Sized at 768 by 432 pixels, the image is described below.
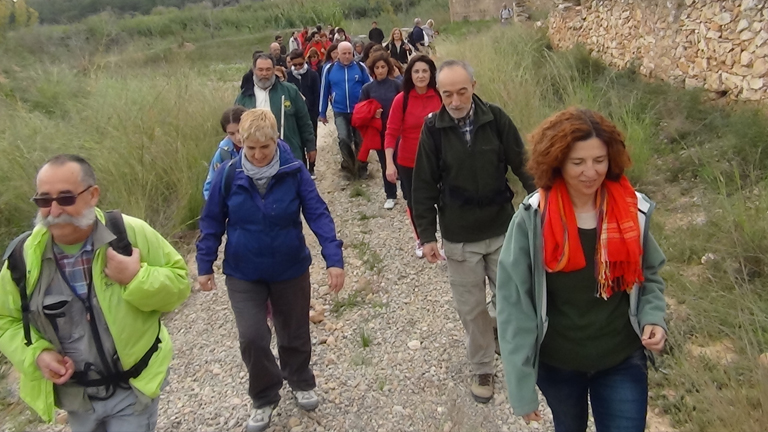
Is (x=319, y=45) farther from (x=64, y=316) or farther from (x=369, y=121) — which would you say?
(x=64, y=316)

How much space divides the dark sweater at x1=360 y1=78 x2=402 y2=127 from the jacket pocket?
5.17 meters

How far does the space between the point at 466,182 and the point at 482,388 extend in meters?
1.27

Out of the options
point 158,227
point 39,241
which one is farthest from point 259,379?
point 158,227

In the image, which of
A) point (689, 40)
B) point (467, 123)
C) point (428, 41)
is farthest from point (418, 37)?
point (467, 123)

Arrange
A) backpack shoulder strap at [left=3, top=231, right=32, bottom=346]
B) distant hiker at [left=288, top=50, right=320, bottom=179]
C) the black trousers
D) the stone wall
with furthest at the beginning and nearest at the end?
distant hiker at [left=288, top=50, right=320, bottom=179] → the stone wall → the black trousers → backpack shoulder strap at [left=3, top=231, right=32, bottom=346]

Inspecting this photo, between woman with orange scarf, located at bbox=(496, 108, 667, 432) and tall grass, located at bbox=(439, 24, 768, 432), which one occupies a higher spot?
woman with orange scarf, located at bbox=(496, 108, 667, 432)

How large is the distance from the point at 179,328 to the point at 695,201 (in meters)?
4.65

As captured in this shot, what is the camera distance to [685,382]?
11.1 feet

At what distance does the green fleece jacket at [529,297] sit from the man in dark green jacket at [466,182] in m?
1.19

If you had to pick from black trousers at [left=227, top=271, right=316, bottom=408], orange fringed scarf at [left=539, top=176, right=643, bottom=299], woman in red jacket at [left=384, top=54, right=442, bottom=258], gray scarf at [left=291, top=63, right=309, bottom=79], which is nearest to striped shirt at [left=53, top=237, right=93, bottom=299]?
black trousers at [left=227, top=271, right=316, bottom=408]

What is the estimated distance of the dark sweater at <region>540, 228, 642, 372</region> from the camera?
7.42ft

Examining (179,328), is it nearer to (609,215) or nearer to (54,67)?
(609,215)

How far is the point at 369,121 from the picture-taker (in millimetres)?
7141

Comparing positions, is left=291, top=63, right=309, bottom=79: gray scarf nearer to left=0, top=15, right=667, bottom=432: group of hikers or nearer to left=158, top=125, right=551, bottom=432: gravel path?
left=158, top=125, right=551, bottom=432: gravel path
